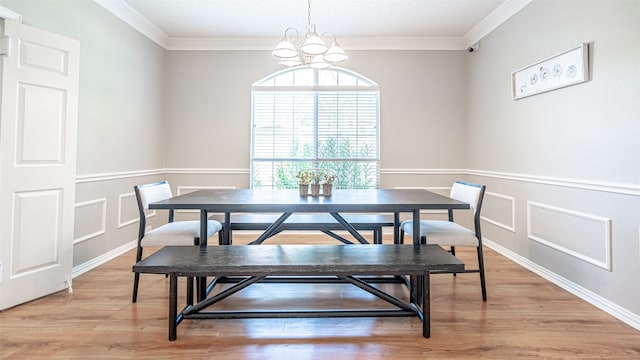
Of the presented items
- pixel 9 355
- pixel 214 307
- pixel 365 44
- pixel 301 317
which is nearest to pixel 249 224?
pixel 214 307

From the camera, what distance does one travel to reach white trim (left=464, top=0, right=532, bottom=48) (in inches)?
124

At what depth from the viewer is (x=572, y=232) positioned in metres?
2.47

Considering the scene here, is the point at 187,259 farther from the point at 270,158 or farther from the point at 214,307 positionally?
the point at 270,158

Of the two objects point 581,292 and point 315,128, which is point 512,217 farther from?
point 315,128

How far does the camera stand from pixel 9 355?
1.63 meters

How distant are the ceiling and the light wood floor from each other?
9.29 ft

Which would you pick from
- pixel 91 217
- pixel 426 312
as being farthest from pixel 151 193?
pixel 426 312

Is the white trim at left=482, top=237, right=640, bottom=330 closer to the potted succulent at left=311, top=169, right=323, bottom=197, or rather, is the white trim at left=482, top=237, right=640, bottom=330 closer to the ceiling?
the potted succulent at left=311, top=169, right=323, bottom=197

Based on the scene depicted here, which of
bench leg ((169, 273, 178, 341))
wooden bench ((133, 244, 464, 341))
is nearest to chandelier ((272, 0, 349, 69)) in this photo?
wooden bench ((133, 244, 464, 341))

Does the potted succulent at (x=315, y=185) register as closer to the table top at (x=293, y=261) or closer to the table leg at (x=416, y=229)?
the table top at (x=293, y=261)

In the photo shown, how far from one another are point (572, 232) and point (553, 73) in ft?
4.46

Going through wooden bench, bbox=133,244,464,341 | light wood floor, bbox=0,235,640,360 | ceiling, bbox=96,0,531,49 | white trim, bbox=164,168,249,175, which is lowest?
light wood floor, bbox=0,235,640,360

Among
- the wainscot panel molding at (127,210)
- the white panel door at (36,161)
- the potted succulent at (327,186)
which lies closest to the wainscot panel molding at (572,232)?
the potted succulent at (327,186)

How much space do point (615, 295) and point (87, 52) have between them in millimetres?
4725
